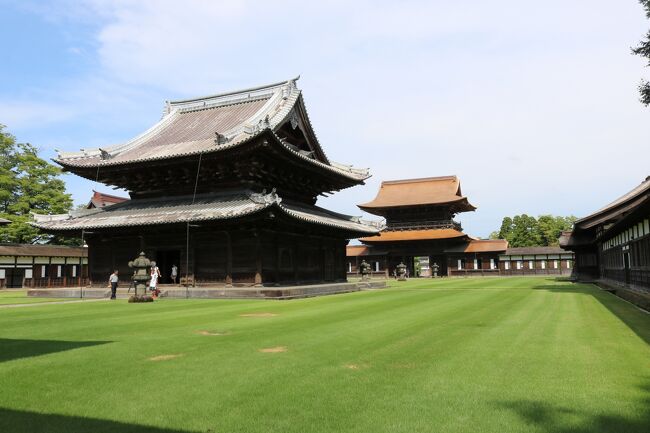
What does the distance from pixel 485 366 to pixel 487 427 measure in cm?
297

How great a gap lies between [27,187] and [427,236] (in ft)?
154

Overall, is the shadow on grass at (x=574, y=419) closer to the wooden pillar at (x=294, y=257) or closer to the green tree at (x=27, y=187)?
the wooden pillar at (x=294, y=257)

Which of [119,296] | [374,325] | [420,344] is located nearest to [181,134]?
[119,296]

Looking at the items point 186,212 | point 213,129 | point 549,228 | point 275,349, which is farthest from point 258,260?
point 549,228

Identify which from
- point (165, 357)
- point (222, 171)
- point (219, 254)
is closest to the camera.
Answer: point (165, 357)

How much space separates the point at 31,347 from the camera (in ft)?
32.2

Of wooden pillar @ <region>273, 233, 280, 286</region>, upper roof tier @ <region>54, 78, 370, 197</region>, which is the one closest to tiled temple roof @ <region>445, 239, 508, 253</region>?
upper roof tier @ <region>54, 78, 370, 197</region>

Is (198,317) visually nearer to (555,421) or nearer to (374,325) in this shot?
(374,325)

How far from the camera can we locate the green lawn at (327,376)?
17.5 ft

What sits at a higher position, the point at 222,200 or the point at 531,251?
the point at 222,200

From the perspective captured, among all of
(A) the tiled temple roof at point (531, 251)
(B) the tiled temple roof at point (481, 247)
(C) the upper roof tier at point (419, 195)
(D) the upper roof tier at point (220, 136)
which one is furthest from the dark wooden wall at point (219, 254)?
(A) the tiled temple roof at point (531, 251)

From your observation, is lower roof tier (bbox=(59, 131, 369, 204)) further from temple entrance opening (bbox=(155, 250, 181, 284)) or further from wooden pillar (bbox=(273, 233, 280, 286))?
temple entrance opening (bbox=(155, 250, 181, 284))

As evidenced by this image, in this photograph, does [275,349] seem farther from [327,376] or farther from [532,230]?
[532,230]

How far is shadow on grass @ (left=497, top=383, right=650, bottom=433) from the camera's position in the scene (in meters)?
5.04
